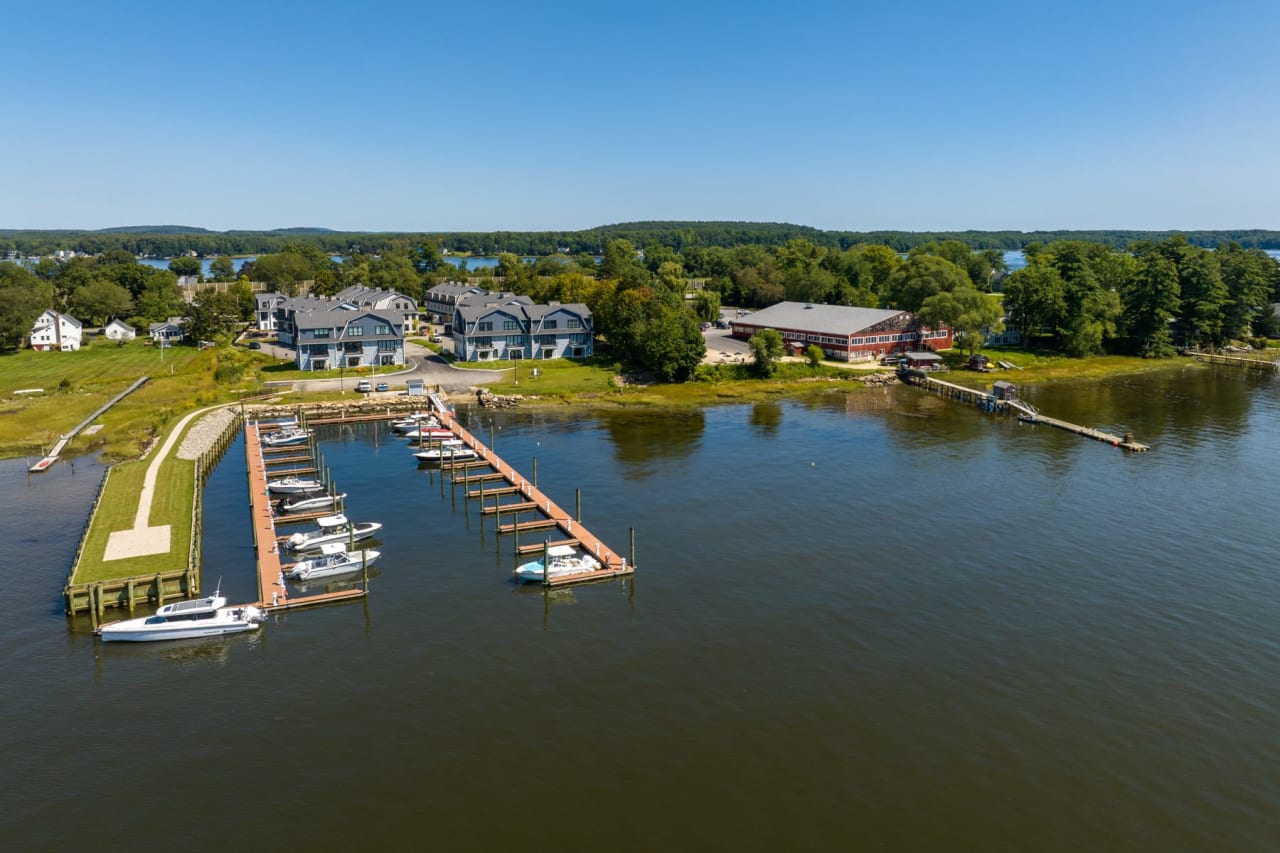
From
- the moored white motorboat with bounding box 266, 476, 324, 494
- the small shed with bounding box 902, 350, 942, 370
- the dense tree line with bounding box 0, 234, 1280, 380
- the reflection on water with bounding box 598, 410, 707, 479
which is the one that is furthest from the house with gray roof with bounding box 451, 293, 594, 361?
the moored white motorboat with bounding box 266, 476, 324, 494

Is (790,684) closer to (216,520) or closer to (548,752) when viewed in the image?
(548,752)

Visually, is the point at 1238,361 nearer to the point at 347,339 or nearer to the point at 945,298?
the point at 945,298

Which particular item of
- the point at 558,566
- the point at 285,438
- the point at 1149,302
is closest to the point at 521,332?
the point at 285,438

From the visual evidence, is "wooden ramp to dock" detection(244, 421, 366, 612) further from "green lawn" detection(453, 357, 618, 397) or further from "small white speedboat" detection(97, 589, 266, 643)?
"green lawn" detection(453, 357, 618, 397)

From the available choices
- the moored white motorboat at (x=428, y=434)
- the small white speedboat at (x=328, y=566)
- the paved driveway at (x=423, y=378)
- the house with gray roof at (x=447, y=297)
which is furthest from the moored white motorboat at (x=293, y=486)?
the house with gray roof at (x=447, y=297)

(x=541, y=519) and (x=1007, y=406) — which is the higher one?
(x=1007, y=406)
